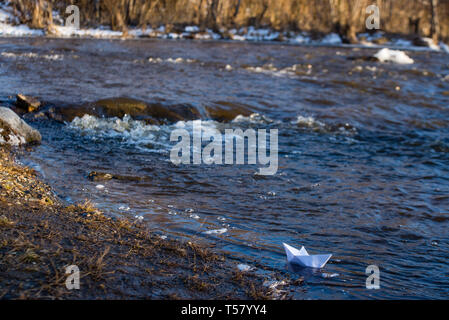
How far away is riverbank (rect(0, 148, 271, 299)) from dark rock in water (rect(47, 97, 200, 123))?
5.38 metres

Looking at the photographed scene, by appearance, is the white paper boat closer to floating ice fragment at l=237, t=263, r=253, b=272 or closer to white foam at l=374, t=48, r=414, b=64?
floating ice fragment at l=237, t=263, r=253, b=272

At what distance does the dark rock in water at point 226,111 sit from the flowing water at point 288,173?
2.9 inches

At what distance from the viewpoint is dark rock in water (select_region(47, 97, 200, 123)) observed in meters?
9.83

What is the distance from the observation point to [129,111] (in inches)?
409

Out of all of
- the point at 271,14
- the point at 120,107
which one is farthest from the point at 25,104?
the point at 271,14

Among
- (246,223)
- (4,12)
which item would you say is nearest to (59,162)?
(246,223)

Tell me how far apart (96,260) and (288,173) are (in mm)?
4447

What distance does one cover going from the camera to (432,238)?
5.18 metres

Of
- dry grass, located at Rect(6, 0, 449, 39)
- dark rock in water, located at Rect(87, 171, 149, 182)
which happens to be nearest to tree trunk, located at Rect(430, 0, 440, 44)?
dry grass, located at Rect(6, 0, 449, 39)

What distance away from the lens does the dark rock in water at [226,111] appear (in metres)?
11.2

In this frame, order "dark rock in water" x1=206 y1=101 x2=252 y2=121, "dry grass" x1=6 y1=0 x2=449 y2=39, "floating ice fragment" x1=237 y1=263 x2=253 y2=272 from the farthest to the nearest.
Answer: "dry grass" x1=6 y1=0 x2=449 y2=39
"dark rock in water" x1=206 y1=101 x2=252 y2=121
"floating ice fragment" x1=237 y1=263 x2=253 y2=272

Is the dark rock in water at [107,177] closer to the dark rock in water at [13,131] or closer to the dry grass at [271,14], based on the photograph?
the dark rock in water at [13,131]

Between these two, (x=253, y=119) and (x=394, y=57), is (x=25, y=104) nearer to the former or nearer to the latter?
(x=253, y=119)
